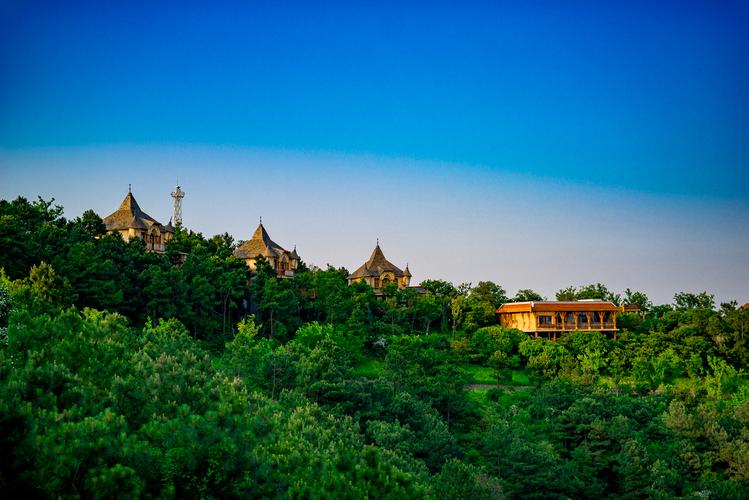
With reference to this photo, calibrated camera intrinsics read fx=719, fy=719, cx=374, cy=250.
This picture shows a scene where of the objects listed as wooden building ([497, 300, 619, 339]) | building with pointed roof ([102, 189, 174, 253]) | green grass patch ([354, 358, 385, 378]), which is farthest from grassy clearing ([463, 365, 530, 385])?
building with pointed roof ([102, 189, 174, 253])

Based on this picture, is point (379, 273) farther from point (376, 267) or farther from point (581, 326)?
point (581, 326)

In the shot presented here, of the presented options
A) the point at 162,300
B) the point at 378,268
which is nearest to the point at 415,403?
the point at 162,300

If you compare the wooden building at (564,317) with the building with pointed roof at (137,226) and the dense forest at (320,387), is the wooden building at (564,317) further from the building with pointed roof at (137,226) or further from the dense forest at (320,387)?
the building with pointed roof at (137,226)

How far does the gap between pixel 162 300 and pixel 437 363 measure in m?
13.1

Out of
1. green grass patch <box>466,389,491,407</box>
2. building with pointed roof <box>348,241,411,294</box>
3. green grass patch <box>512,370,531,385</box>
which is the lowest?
green grass patch <box>466,389,491,407</box>

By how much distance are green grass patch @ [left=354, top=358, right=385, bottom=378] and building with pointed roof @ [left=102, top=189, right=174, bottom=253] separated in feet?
44.4

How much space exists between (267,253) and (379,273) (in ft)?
29.3

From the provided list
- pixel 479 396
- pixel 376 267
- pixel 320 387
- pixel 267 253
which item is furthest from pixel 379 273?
pixel 320 387

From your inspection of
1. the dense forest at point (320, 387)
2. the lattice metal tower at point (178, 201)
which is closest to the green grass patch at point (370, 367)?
the dense forest at point (320, 387)

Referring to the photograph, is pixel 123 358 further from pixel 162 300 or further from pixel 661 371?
pixel 661 371

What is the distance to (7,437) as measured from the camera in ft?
28.5

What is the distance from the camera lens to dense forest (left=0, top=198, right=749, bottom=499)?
987 centimetres

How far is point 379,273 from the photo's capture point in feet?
160

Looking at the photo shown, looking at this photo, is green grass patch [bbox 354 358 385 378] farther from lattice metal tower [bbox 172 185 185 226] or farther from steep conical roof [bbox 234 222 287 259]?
lattice metal tower [bbox 172 185 185 226]
